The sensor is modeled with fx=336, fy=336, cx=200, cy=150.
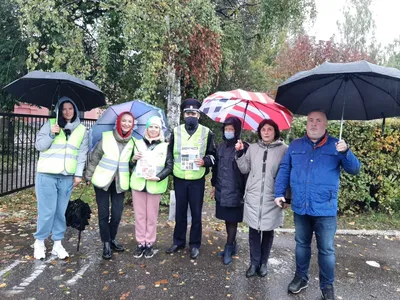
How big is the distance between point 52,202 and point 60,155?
0.61 m

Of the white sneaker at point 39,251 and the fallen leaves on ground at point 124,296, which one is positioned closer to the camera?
the fallen leaves on ground at point 124,296

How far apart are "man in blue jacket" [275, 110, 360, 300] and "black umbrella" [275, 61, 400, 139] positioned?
8.4 inches

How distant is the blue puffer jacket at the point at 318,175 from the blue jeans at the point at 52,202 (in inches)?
111

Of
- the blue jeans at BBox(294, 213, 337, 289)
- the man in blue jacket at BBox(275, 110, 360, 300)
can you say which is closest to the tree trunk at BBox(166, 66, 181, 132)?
the man in blue jacket at BBox(275, 110, 360, 300)

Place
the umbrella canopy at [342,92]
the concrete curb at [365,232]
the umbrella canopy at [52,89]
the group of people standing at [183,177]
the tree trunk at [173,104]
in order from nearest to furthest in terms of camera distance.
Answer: the umbrella canopy at [342,92], the group of people standing at [183,177], the umbrella canopy at [52,89], the concrete curb at [365,232], the tree trunk at [173,104]

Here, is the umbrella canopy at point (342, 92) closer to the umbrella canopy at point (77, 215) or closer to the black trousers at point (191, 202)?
the black trousers at point (191, 202)

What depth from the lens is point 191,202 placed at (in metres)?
4.45

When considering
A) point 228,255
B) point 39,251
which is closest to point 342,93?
point 228,255

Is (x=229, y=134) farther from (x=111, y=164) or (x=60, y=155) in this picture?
(x=60, y=155)

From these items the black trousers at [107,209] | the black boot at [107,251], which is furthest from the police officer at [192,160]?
the black boot at [107,251]

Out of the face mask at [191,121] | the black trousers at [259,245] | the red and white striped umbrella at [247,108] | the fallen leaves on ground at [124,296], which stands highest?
the red and white striped umbrella at [247,108]

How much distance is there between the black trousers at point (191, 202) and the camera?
14.4 feet

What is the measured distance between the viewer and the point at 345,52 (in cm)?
2061

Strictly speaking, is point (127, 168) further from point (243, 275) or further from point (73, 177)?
point (243, 275)
